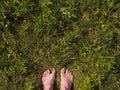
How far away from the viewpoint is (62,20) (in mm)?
4008

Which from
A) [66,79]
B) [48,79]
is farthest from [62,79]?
[48,79]

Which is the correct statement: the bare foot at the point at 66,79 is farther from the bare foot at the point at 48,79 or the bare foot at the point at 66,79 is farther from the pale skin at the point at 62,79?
the bare foot at the point at 48,79

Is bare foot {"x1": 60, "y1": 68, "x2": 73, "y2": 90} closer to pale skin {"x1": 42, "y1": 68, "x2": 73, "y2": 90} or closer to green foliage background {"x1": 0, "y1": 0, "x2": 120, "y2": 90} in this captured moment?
pale skin {"x1": 42, "y1": 68, "x2": 73, "y2": 90}

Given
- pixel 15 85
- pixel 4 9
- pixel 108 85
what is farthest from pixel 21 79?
pixel 108 85

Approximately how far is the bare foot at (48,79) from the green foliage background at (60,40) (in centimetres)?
17

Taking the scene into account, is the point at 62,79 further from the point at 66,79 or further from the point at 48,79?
the point at 48,79

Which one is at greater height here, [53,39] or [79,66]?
[53,39]

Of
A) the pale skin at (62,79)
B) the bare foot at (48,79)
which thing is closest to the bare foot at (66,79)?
the pale skin at (62,79)

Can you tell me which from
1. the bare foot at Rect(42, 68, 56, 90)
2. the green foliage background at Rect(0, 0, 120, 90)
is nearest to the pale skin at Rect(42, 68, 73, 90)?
the bare foot at Rect(42, 68, 56, 90)

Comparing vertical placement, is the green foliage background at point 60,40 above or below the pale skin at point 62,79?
above

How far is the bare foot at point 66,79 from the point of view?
417 cm

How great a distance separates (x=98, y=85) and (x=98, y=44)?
633 mm

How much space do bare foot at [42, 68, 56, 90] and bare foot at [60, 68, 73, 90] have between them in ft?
0.49

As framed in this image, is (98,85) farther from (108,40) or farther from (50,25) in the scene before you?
(50,25)
